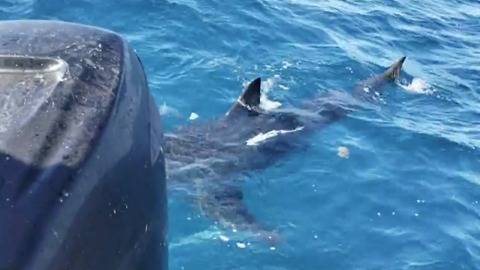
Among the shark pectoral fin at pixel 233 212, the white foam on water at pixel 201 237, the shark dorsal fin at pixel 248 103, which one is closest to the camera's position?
the white foam on water at pixel 201 237

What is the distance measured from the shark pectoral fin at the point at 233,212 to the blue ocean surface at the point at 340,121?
0.13m

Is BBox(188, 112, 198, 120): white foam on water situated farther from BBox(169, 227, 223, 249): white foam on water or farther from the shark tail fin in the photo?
the shark tail fin

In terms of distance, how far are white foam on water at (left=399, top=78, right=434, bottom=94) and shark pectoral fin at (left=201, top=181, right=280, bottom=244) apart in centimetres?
467

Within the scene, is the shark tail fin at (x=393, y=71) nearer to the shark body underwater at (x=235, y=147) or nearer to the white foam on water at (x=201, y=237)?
the shark body underwater at (x=235, y=147)

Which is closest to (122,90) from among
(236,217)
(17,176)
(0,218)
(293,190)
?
(17,176)

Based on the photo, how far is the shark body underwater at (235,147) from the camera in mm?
7473

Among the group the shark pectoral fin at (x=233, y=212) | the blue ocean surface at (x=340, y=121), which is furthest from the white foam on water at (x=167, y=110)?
Result: the shark pectoral fin at (x=233, y=212)

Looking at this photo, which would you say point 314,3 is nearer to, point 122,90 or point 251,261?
point 251,261

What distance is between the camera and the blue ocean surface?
7.23 m

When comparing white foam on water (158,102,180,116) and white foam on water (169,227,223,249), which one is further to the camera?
white foam on water (158,102,180,116)

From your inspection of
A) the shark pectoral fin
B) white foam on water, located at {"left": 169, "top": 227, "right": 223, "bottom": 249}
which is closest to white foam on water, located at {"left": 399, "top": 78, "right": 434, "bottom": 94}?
the shark pectoral fin

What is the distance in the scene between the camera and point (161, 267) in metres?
2.39

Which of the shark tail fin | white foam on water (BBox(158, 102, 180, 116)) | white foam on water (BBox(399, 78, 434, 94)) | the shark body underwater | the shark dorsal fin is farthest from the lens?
white foam on water (BBox(399, 78, 434, 94))

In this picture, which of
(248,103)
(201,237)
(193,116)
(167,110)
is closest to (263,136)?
(248,103)
